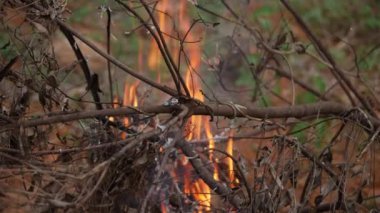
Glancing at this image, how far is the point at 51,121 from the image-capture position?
1782mm

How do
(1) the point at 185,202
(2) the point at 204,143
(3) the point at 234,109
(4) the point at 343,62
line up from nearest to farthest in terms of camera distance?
(3) the point at 234,109
(1) the point at 185,202
(2) the point at 204,143
(4) the point at 343,62

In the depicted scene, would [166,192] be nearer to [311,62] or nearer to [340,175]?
[340,175]

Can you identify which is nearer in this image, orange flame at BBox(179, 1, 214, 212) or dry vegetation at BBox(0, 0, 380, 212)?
dry vegetation at BBox(0, 0, 380, 212)

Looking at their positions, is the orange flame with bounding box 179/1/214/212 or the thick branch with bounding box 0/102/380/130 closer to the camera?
the thick branch with bounding box 0/102/380/130

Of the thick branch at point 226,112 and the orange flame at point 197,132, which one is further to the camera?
the orange flame at point 197,132

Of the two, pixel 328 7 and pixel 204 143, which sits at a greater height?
pixel 328 7

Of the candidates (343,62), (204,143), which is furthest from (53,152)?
(343,62)

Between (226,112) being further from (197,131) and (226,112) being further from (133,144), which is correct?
(197,131)

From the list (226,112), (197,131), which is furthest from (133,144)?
(197,131)

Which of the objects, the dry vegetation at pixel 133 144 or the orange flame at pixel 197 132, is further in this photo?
the orange flame at pixel 197 132

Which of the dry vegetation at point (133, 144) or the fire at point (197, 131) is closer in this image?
the dry vegetation at point (133, 144)

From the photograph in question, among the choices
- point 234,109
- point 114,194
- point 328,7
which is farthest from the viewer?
point 328,7

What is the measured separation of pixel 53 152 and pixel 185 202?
0.58 metres

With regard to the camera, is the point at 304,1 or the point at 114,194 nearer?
the point at 114,194
